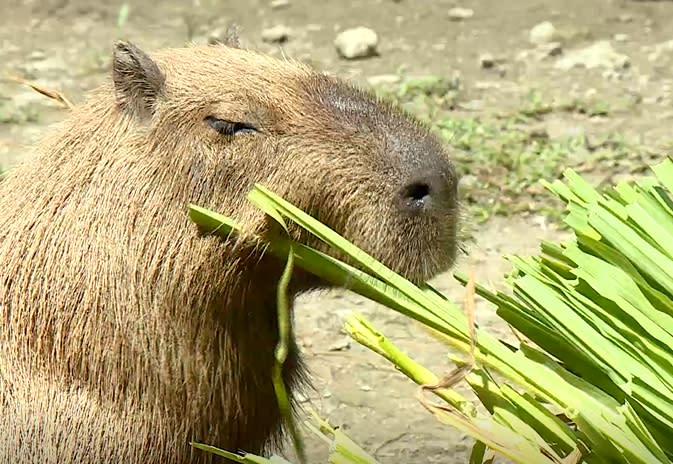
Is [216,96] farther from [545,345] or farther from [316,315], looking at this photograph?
[316,315]

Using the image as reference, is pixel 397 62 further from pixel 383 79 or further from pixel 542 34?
pixel 542 34

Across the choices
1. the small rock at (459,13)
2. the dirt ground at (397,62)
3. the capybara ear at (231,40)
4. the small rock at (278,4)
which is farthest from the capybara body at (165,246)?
the small rock at (278,4)

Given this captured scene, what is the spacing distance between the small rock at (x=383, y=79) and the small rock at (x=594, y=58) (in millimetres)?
740

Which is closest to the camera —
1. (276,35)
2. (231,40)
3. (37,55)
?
(231,40)

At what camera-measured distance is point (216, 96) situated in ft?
8.02

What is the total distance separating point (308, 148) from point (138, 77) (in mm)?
387

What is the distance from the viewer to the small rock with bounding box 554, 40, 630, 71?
5461 millimetres

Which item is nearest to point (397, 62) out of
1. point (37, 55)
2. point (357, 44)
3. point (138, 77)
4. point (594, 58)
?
point (357, 44)

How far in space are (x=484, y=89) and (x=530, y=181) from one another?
922 millimetres

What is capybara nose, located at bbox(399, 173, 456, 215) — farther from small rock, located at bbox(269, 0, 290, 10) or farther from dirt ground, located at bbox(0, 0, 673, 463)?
small rock, located at bbox(269, 0, 290, 10)

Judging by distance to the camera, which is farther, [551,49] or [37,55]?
[37,55]

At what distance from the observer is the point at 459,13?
20.0 feet

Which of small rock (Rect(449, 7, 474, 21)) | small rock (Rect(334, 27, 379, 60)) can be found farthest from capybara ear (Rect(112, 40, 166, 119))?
small rock (Rect(449, 7, 474, 21))

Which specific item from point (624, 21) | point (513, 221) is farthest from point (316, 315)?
point (624, 21)
